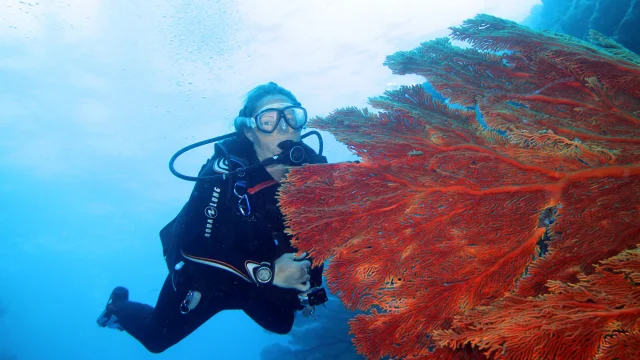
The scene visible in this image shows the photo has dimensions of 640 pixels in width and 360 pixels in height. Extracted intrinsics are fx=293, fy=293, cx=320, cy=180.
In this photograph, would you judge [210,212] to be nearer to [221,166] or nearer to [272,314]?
[221,166]

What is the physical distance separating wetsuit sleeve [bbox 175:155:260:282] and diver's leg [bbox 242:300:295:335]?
37.7 inches

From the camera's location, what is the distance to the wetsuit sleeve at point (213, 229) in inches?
168

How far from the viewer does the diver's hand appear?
410 centimetres

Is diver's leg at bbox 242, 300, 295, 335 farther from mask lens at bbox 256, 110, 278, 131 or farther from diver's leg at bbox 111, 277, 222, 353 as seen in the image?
mask lens at bbox 256, 110, 278, 131

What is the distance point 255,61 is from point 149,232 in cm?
5737

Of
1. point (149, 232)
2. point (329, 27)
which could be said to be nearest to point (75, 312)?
point (149, 232)

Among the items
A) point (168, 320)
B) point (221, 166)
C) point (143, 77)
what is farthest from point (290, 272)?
point (143, 77)

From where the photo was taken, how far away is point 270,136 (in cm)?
523

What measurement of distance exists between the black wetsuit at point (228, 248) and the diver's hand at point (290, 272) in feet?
0.90

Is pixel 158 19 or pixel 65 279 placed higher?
pixel 65 279

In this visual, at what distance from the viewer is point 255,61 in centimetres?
→ 2767

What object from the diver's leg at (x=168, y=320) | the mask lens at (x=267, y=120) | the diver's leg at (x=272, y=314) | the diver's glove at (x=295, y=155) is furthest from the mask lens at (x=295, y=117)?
the diver's leg at (x=168, y=320)

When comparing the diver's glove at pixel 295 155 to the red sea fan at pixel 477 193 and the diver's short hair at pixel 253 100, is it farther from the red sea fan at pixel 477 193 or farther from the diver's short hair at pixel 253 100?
the red sea fan at pixel 477 193

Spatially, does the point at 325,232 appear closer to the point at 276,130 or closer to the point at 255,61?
the point at 276,130
